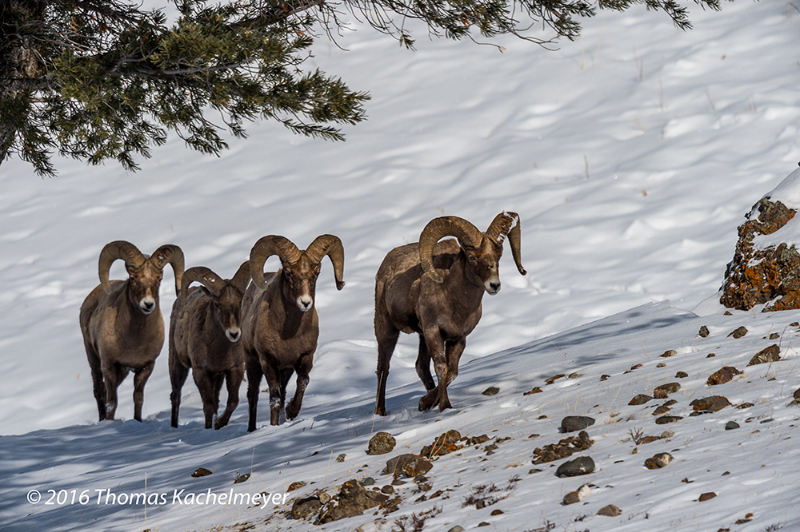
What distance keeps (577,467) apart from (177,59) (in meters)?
3.82

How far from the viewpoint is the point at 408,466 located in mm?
5090

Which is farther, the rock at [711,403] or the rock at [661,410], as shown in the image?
the rock at [661,410]

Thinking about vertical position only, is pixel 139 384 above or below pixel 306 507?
above

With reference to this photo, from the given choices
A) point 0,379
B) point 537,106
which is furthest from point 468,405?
point 537,106

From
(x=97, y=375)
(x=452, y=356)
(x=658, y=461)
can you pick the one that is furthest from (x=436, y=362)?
(x=97, y=375)

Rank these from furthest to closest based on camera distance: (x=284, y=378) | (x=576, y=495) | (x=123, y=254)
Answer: (x=123, y=254), (x=284, y=378), (x=576, y=495)

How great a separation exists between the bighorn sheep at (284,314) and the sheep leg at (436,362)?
140 cm

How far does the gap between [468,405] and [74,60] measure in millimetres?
4272

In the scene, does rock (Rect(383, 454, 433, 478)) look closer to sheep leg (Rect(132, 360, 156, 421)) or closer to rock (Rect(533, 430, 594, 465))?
rock (Rect(533, 430, 594, 465))

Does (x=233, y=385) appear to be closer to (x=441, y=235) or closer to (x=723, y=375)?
(x=441, y=235)

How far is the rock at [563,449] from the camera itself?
4.60 m

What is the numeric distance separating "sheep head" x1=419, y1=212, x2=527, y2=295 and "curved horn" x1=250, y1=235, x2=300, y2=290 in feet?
5.27

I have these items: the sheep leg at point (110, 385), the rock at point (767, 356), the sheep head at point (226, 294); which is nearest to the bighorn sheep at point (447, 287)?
the rock at point (767, 356)

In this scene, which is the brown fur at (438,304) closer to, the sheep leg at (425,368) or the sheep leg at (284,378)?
the sheep leg at (425,368)
